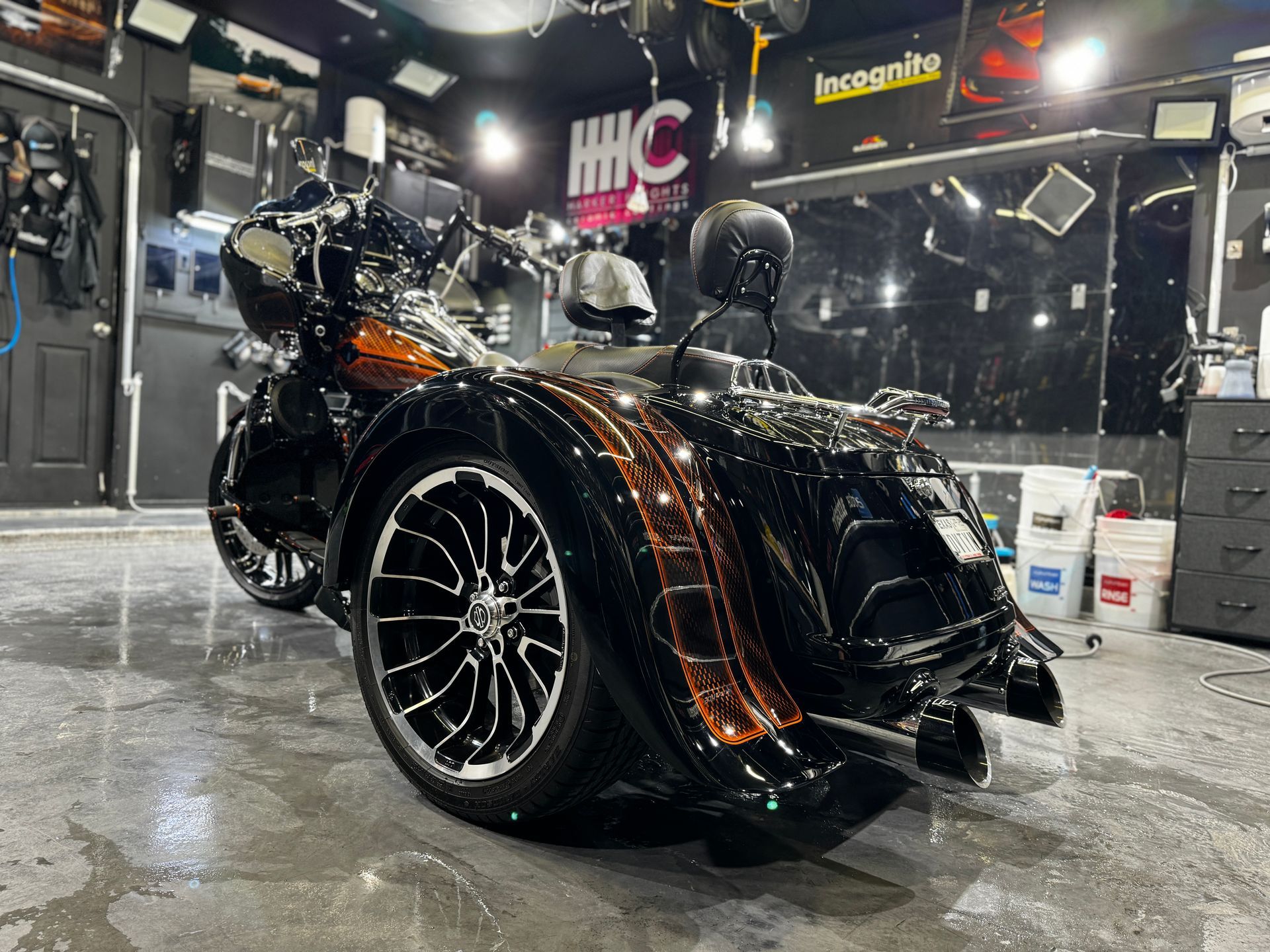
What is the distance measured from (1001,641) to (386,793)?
4.20ft

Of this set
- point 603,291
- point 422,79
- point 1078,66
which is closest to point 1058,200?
point 1078,66

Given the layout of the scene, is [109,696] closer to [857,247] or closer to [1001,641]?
[1001,641]

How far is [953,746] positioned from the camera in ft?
4.52

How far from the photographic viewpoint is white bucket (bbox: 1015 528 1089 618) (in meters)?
4.38

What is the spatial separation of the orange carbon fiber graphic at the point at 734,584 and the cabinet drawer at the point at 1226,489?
12.0 feet

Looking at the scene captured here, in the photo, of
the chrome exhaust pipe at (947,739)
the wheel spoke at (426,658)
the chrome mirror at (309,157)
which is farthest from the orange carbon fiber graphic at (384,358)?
the chrome exhaust pipe at (947,739)

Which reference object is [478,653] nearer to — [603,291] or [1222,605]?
[603,291]

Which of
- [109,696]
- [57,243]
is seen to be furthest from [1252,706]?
[57,243]

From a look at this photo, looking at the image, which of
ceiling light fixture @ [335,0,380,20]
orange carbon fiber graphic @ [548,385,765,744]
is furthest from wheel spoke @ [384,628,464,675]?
ceiling light fixture @ [335,0,380,20]

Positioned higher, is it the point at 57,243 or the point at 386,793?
the point at 57,243

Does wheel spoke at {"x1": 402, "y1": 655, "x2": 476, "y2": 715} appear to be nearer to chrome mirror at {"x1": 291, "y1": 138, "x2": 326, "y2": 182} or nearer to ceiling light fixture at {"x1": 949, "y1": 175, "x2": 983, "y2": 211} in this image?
chrome mirror at {"x1": 291, "y1": 138, "x2": 326, "y2": 182}

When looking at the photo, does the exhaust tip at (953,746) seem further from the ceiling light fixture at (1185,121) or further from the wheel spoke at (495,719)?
the ceiling light fixture at (1185,121)

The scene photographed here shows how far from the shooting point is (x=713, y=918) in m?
1.23

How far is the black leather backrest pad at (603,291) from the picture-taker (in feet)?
6.91
